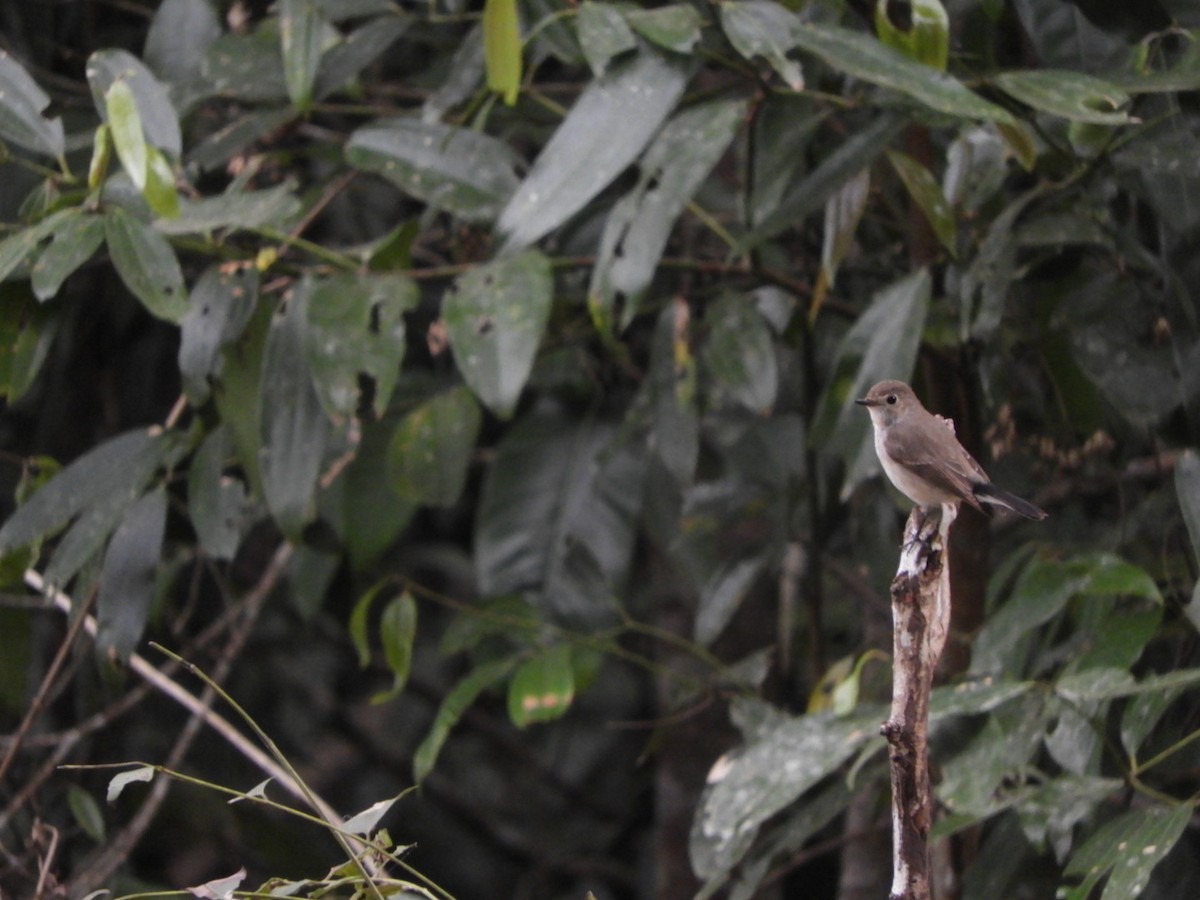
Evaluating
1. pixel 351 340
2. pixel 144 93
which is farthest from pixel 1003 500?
pixel 144 93

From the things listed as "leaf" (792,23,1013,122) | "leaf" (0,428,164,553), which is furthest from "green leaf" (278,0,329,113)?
"leaf" (792,23,1013,122)

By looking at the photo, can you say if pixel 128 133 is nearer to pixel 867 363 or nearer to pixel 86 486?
pixel 86 486

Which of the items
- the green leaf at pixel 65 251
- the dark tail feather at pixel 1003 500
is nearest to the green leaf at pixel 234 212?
the green leaf at pixel 65 251

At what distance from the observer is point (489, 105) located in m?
2.65

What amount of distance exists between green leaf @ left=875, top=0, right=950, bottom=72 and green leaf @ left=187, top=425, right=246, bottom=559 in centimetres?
134

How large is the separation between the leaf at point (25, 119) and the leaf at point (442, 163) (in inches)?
21.4

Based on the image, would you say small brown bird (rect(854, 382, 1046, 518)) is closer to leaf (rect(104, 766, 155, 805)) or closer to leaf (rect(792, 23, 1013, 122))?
leaf (rect(792, 23, 1013, 122))

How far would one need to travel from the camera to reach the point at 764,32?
2287 millimetres

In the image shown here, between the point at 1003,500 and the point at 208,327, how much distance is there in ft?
4.38

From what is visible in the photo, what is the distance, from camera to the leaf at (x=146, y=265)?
228cm

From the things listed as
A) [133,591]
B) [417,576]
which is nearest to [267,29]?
[133,591]

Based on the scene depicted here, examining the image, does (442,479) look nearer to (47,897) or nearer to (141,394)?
(47,897)

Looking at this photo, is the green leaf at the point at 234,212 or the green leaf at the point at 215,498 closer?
the green leaf at the point at 234,212

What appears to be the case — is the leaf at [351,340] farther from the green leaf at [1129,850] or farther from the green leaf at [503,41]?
the green leaf at [1129,850]
